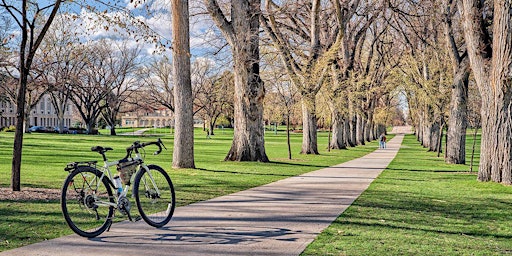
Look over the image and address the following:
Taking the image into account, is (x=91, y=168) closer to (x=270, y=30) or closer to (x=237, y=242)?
(x=237, y=242)

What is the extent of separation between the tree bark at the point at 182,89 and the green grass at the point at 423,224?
265 inches

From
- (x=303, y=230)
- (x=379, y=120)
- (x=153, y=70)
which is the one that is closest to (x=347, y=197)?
Result: (x=303, y=230)

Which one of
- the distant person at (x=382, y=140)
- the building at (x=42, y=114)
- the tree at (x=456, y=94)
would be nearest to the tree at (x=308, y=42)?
the tree at (x=456, y=94)

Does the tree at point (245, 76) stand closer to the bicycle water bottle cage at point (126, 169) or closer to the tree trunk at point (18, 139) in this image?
the tree trunk at point (18, 139)

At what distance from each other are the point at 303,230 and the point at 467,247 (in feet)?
6.69

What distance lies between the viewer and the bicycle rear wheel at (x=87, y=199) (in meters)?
6.25

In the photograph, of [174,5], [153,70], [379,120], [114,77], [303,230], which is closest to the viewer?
[303,230]

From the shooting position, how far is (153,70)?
7188cm

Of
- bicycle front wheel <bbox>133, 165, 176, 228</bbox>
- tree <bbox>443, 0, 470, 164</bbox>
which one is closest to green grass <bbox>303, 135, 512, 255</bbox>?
bicycle front wheel <bbox>133, 165, 176, 228</bbox>

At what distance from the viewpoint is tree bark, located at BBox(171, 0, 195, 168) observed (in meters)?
17.0

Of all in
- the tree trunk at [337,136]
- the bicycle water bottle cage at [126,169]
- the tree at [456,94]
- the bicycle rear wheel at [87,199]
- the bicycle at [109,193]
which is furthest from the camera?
the tree trunk at [337,136]

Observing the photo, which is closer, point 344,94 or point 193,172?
point 193,172

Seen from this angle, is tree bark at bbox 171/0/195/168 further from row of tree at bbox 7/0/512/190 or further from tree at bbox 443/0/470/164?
tree at bbox 443/0/470/164

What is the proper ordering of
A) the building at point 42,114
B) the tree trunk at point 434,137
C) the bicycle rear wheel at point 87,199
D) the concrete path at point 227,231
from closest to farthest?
the concrete path at point 227,231 < the bicycle rear wheel at point 87,199 < the tree trunk at point 434,137 < the building at point 42,114
